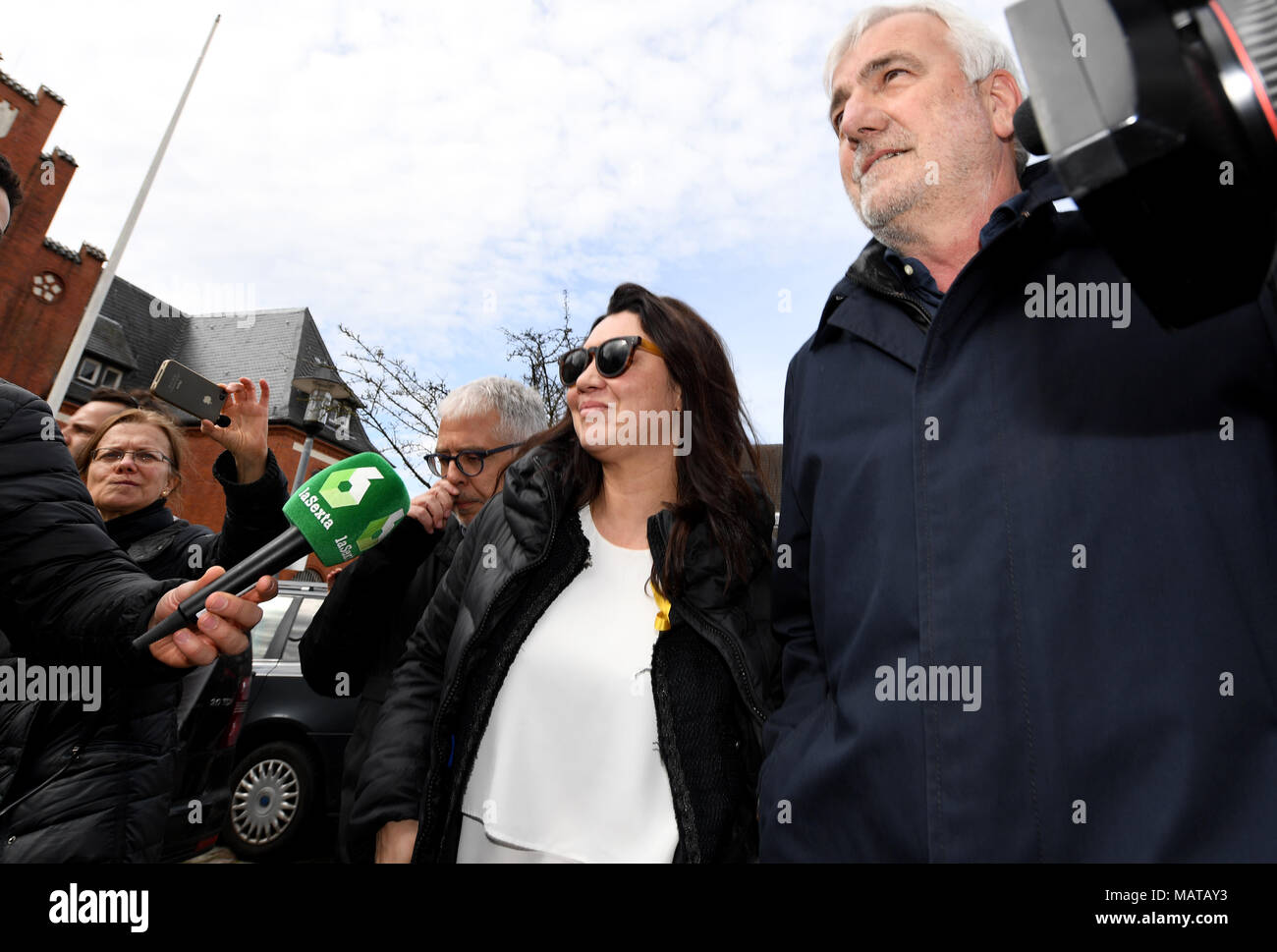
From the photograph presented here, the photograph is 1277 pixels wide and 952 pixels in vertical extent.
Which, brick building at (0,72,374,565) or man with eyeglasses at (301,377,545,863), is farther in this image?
brick building at (0,72,374,565)

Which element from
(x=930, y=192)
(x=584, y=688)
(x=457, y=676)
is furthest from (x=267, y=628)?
(x=930, y=192)

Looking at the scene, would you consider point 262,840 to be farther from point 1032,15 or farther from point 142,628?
point 1032,15

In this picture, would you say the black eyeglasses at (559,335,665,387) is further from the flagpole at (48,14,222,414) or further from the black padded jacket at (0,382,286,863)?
the flagpole at (48,14,222,414)

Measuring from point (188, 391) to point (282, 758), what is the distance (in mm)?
4172

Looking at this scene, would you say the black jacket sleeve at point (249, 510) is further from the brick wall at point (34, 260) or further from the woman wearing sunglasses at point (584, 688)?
the brick wall at point (34, 260)

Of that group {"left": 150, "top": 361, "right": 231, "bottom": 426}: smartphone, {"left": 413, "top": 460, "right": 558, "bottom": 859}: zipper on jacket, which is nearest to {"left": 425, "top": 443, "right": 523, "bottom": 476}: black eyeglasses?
{"left": 150, "top": 361, "right": 231, "bottom": 426}: smartphone

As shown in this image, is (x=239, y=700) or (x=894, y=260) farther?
(x=239, y=700)

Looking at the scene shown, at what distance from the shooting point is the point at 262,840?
5.28 metres

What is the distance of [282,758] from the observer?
5.49 metres

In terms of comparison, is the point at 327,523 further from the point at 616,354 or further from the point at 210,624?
the point at 616,354

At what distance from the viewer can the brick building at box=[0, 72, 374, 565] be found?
21.9 meters

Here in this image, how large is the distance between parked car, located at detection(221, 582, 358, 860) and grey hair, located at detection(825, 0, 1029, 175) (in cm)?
511
